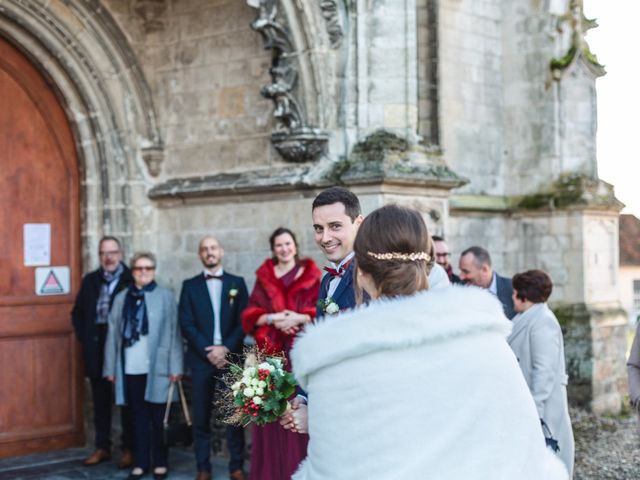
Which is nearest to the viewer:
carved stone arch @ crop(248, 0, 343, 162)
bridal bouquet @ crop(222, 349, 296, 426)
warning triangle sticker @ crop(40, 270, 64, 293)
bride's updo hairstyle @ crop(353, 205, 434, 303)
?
bride's updo hairstyle @ crop(353, 205, 434, 303)

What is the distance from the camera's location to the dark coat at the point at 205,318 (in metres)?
8.16

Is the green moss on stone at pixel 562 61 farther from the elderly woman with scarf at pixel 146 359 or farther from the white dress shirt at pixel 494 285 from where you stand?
the elderly woman with scarf at pixel 146 359

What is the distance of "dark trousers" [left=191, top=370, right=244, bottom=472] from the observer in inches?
318

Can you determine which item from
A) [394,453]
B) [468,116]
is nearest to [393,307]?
[394,453]

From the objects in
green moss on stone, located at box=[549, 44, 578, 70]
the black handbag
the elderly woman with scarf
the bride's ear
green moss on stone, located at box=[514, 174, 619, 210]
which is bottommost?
the black handbag

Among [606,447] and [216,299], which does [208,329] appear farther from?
[606,447]

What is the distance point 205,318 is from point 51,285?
1780 mm

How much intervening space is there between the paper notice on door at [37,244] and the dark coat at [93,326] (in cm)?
70

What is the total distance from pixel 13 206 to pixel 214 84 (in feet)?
6.68

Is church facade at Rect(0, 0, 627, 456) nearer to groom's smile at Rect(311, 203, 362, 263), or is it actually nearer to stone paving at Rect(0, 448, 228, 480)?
stone paving at Rect(0, 448, 228, 480)

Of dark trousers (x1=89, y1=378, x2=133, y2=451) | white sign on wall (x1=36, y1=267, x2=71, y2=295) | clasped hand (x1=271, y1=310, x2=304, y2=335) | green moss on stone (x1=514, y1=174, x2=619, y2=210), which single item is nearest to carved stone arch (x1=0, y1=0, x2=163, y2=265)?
white sign on wall (x1=36, y1=267, x2=71, y2=295)

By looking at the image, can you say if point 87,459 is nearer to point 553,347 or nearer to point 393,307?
point 553,347

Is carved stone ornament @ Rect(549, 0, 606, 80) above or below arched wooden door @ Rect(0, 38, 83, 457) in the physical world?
above

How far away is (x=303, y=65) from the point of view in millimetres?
8328
